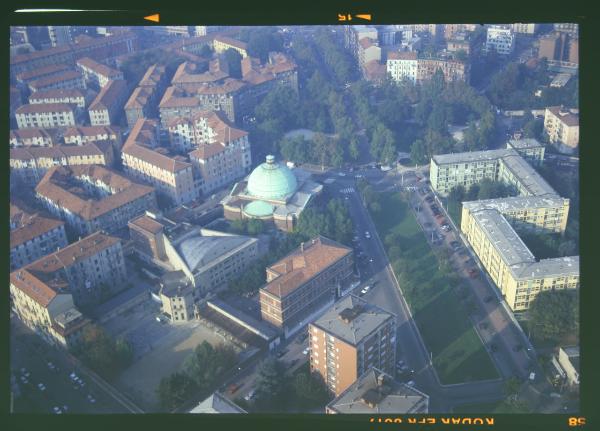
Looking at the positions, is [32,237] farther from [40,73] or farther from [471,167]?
[40,73]

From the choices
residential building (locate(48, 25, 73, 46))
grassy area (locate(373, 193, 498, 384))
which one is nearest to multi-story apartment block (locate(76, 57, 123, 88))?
residential building (locate(48, 25, 73, 46))

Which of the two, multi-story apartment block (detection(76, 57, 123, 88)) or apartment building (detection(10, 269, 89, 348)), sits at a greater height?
multi-story apartment block (detection(76, 57, 123, 88))

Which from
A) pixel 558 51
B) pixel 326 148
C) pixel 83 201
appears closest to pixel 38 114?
pixel 83 201

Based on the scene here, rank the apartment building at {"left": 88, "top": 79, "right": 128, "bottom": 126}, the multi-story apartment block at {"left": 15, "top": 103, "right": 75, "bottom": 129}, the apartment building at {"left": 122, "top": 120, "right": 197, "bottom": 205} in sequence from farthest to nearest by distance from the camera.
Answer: the apartment building at {"left": 88, "top": 79, "right": 128, "bottom": 126} < the multi-story apartment block at {"left": 15, "top": 103, "right": 75, "bottom": 129} < the apartment building at {"left": 122, "top": 120, "right": 197, "bottom": 205}

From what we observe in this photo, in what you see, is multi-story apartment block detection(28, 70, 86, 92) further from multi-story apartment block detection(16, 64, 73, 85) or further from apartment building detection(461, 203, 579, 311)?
apartment building detection(461, 203, 579, 311)

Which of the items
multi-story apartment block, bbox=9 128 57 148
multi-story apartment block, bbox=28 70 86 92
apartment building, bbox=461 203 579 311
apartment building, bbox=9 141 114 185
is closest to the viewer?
apartment building, bbox=461 203 579 311

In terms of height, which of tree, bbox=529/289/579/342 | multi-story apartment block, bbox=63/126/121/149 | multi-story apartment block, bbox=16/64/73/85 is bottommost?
tree, bbox=529/289/579/342
